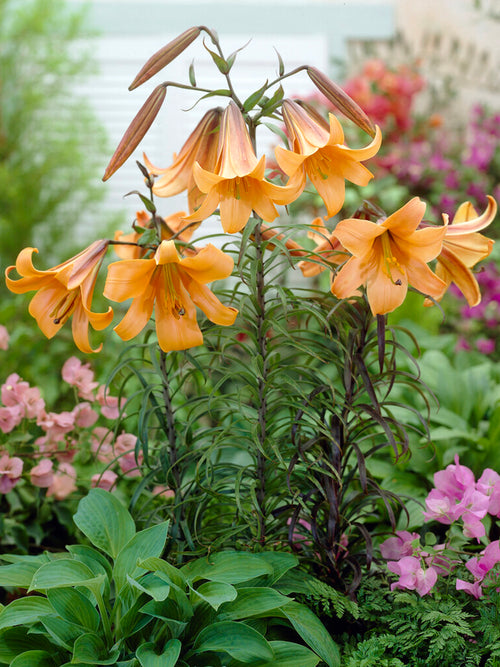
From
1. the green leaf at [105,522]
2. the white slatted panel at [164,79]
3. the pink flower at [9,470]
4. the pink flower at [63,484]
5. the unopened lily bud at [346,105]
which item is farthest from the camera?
the white slatted panel at [164,79]

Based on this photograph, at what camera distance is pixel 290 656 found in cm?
103

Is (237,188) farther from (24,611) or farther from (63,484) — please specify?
(63,484)

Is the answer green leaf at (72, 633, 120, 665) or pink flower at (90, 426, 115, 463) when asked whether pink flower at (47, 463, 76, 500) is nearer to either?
pink flower at (90, 426, 115, 463)

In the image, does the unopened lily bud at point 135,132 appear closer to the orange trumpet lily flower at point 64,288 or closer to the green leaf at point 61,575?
the orange trumpet lily flower at point 64,288

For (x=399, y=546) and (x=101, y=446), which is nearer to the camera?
(x=399, y=546)

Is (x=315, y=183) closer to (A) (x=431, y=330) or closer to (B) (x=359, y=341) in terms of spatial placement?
(B) (x=359, y=341)

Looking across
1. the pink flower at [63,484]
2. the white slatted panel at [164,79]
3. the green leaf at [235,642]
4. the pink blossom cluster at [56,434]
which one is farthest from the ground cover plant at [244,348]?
the white slatted panel at [164,79]

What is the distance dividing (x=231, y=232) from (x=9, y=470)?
826mm

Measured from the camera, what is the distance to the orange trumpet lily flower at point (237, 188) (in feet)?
3.08

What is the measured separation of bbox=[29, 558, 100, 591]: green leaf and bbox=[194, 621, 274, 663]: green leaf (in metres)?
0.20

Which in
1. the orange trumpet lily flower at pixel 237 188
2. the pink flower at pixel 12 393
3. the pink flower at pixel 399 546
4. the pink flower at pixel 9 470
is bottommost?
the pink flower at pixel 399 546

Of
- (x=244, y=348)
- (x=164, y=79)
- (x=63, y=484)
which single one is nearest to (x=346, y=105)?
(x=244, y=348)

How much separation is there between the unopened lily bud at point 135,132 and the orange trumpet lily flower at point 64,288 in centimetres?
14

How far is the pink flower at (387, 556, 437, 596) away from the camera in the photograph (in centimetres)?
110
